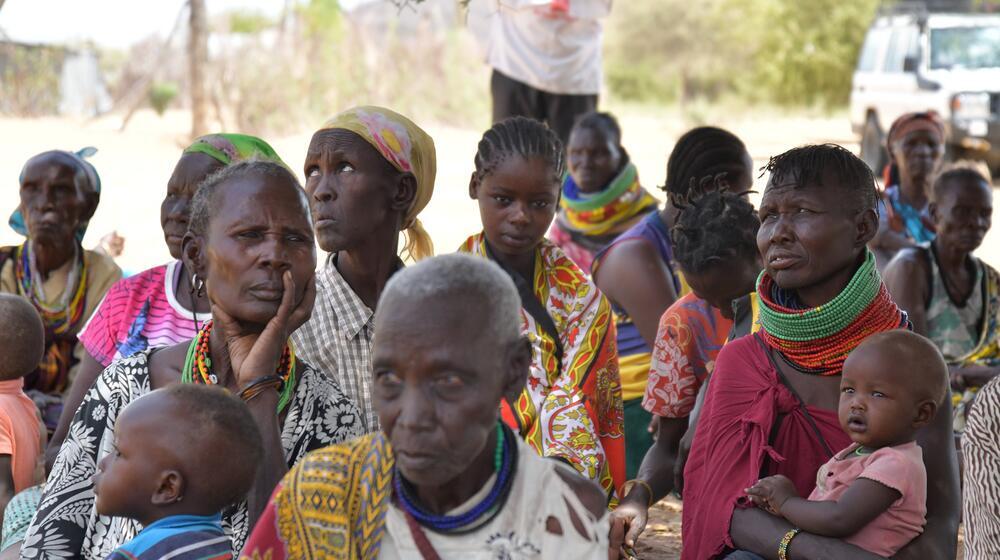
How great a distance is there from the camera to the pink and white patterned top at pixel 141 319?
3846 millimetres

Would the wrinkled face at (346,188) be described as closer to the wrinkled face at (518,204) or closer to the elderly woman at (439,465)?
the wrinkled face at (518,204)

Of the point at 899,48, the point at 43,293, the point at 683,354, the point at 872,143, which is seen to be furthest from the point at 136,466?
the point at 899,48

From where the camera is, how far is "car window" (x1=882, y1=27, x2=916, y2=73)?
17.2 meters

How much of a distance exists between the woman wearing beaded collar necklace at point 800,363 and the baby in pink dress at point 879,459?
3.0 inches

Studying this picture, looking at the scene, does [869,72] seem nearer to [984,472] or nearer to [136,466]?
[984,472]

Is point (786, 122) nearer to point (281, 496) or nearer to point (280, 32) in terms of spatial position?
point (280, 32)

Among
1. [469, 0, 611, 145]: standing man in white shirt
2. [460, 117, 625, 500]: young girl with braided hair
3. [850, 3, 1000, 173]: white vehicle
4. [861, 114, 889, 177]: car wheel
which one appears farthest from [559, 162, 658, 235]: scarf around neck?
[861, 114, 889, 177]: car wheel

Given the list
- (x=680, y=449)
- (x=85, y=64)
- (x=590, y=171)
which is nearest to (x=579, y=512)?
(x=680, y=449)

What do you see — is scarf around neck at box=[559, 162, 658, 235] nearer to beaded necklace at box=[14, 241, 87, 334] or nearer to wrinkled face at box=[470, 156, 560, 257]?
beaded necklace at box=[14, 241, 87, 334]

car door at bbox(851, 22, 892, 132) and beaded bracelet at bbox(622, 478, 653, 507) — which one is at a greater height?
beaded bracelet at bbox(622, 478, 653, 507)

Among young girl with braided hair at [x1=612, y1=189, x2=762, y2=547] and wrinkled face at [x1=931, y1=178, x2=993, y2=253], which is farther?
wrinkled face at [x1=931, y1=178, x2=993, y2=253]

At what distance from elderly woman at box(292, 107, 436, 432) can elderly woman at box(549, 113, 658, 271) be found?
3.29 metres

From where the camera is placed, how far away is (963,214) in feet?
18.7

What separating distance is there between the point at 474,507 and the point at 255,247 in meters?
1.05
